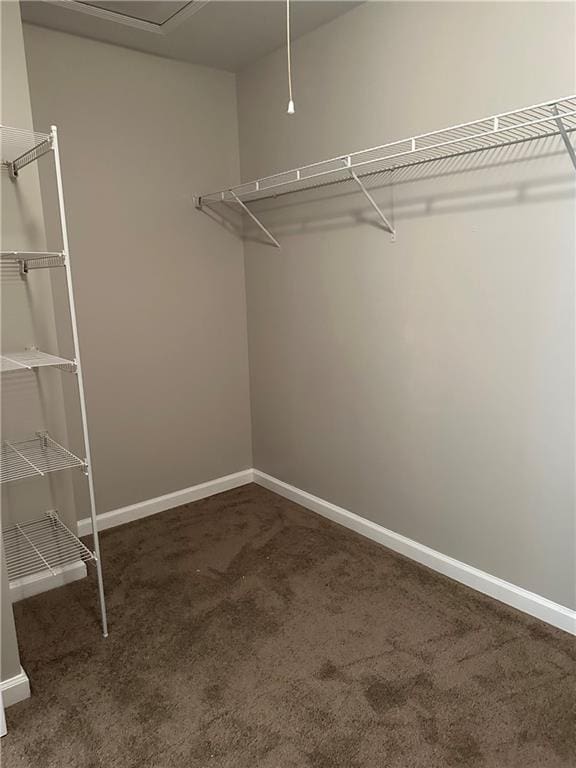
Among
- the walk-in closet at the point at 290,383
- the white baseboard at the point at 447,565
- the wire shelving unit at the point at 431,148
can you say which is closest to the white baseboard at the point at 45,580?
the walk-in closet at the point at 290,383

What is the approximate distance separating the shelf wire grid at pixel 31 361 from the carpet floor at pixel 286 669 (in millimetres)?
1020

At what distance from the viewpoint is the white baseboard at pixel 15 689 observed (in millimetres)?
1820

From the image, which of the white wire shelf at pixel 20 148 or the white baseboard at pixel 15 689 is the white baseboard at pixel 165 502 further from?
the white wire shelf at pixel 20 148

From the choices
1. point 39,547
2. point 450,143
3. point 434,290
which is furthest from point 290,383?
point 450,143

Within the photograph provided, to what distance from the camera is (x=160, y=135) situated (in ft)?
9.65

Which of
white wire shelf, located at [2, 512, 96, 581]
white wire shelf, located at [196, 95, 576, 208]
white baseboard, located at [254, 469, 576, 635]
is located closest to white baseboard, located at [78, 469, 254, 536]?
white baseboard, located at [254, 469, 576, 635]

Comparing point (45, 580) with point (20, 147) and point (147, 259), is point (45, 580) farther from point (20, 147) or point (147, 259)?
point (20, 147)

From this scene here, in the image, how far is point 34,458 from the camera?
7.64 feet

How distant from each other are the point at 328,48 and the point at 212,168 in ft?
2.93

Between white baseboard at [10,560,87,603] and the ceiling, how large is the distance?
235cm

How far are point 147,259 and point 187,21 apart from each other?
43.1 inches

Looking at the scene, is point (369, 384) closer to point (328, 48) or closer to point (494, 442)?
point (494, 442)

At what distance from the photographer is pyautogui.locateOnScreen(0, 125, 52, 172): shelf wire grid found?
197 centimetres

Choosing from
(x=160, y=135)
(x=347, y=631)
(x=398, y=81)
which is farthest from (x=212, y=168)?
(x=347, y=631)
